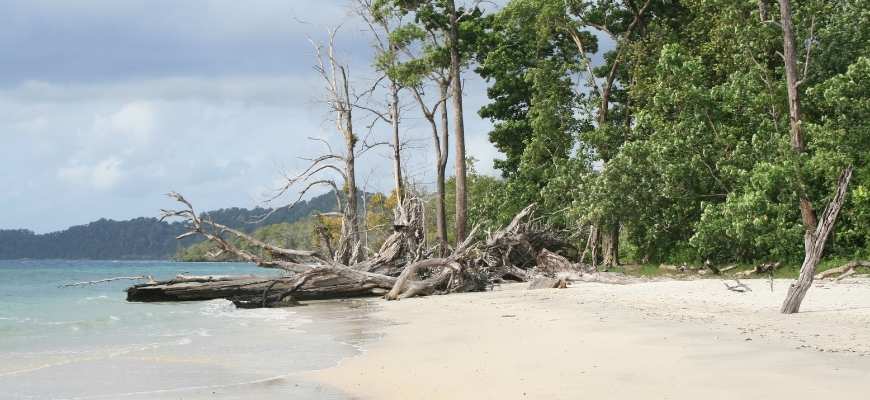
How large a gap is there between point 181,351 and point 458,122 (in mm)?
20194

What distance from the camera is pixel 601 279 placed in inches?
852

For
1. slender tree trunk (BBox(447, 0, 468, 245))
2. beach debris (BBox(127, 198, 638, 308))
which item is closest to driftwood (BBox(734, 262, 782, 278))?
beach debris (BBox(127, 198, 638, 308))

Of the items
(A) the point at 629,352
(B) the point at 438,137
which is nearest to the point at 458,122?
(B) the point at 438,137

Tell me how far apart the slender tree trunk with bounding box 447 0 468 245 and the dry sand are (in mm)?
15068

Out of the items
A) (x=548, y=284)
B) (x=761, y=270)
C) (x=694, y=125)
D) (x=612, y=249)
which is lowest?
(x=548, y=284)

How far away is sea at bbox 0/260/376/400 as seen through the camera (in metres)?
8.09

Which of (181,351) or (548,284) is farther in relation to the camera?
(548,284)

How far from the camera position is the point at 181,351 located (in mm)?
11375

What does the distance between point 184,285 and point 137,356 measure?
11922mm

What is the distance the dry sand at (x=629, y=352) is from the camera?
22.4ft

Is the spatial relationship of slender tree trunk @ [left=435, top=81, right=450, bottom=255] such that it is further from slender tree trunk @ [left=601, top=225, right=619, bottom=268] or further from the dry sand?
the dry sand

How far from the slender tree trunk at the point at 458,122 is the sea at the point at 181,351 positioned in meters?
10.8

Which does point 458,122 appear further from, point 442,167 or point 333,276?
point 333,276

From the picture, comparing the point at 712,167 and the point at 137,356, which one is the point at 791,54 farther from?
the point at 137,356
